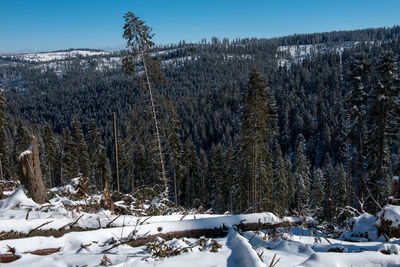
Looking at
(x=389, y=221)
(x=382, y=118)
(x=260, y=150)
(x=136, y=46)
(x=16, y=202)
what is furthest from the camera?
(x=260, y=150)

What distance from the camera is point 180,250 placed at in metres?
2.38

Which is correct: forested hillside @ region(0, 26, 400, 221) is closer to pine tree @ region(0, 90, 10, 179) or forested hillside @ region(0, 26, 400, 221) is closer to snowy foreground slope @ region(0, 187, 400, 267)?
pine tree @ region(0, 90, 10, 179)

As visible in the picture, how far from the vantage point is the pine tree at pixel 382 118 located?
44.8ft

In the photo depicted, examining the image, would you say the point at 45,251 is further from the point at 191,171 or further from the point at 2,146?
the point at 191,171

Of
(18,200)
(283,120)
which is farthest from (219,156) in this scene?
(283,120)

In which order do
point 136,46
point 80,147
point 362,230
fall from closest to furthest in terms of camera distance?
point 362,230 → point 136,46 → point 80,147

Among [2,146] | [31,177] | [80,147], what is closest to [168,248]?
[31,177]

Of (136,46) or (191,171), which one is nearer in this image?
(136,46)

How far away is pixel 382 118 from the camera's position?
1402cm

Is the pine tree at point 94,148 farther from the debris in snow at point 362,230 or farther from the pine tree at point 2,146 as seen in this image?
the debris in snow at point 362,230

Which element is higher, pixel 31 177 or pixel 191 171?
pixel 31 177

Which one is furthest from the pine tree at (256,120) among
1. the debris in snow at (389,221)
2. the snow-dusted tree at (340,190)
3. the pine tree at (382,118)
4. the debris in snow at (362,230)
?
the snow-dusted tree at (340,190)

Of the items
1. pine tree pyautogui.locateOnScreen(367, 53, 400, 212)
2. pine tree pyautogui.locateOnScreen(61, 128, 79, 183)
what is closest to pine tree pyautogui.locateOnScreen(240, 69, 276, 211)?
pine tree pyautogui.locateOnScreen(367, 53, 400, 212)

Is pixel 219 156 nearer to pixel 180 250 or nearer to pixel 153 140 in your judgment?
pixel 153 140
